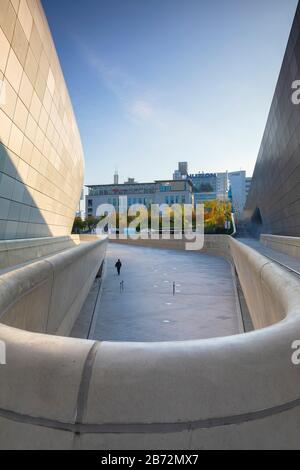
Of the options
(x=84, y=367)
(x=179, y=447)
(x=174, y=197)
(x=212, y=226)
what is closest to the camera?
(x=179, y=447)

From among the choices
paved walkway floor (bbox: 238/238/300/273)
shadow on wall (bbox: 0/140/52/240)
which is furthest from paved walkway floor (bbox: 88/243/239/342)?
shadow on wall (bbox: 0/140/52/240)

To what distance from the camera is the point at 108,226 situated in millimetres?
109375

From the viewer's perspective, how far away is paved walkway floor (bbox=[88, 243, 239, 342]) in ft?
45.2

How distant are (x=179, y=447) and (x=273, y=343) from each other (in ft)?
3.60

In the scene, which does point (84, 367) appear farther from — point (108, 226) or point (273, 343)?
point (108, 226)

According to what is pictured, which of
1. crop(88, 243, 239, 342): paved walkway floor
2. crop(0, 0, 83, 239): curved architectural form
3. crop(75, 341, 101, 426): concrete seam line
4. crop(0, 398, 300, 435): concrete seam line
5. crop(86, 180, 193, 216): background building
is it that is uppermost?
crop(86, 180, 193, 216): background building

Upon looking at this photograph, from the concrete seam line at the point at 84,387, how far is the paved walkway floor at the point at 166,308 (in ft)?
33.9

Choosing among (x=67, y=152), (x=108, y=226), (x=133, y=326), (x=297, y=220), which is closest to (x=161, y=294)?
(x=133, y=326)

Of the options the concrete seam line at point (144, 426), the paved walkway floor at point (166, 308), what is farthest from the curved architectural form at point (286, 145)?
the concrete seam line at point (144, 426)

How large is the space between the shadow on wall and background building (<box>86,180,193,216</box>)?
110051mm

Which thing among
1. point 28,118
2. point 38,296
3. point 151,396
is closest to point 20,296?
point 38,296

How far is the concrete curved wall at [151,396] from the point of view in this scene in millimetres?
2324

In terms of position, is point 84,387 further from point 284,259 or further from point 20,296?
point 284,259

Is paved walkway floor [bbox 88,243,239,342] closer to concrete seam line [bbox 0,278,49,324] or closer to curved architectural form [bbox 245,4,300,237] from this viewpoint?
concrete seam line [bbox 0,278,49,324]
